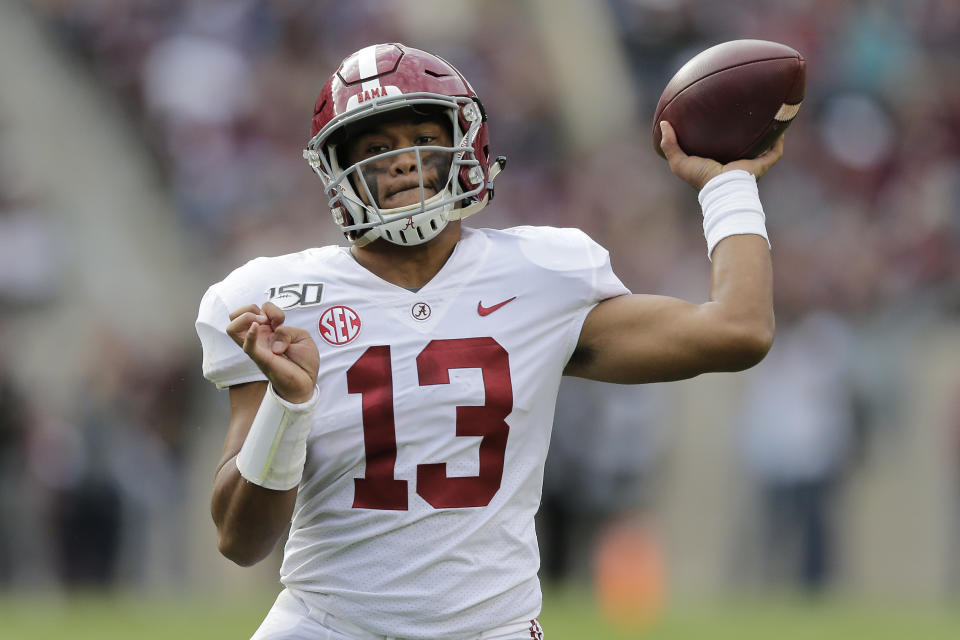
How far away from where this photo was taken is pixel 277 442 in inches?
114

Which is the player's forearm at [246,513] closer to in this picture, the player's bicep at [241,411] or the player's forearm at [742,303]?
the player's bicep at [241,411]

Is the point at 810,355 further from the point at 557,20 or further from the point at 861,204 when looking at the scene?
the point at 557,20

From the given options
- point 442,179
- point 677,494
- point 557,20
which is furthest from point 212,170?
point 442,179

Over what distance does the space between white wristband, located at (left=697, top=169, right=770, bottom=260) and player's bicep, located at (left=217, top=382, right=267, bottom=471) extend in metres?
0.95

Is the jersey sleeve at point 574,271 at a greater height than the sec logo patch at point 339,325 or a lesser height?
greater

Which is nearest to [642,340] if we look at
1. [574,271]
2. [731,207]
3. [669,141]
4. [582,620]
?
[574,271]

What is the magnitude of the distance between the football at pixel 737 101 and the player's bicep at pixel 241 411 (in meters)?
1.02

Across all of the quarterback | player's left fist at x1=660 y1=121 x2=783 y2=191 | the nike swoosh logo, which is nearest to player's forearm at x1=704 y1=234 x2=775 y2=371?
the quarterback

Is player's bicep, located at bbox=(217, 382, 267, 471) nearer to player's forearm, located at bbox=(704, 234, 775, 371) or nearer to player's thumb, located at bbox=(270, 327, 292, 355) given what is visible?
player's thumb, located at bbox=(270, 327, 292, 355)

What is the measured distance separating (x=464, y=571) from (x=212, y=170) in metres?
7.08

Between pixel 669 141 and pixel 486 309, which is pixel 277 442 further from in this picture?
pixel 669 141

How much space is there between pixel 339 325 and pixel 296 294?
113 mm

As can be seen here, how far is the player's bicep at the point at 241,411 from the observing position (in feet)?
10.2

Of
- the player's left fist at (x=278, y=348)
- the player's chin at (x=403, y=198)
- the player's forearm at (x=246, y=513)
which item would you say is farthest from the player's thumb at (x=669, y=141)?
the player's forearm at (x=246, y=513)
